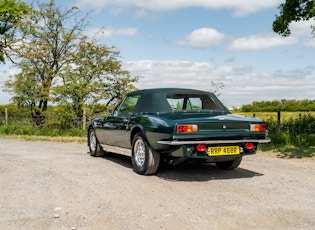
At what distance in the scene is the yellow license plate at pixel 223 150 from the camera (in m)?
6.69

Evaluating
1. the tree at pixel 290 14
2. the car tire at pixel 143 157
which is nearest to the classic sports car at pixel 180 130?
the car tire at pixel 143 157

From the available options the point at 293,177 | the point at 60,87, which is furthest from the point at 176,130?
the point at 60,87

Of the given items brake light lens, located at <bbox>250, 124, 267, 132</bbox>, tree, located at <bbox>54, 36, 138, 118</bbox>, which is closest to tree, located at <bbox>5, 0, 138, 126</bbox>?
tree, located at <bbox>54, 36, 138, 118</bbox>

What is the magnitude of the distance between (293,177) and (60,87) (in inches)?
649

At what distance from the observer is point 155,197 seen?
558 cm

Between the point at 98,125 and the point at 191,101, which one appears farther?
the point at 98,125

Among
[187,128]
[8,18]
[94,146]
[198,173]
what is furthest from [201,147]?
[8,18]

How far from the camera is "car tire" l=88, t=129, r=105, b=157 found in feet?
32.7

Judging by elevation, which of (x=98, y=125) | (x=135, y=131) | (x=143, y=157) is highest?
(x=98, y=125)

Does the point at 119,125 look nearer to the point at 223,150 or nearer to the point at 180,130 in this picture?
the point at 180,130

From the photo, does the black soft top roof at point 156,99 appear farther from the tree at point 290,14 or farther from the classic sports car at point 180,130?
the tree at point 290,14

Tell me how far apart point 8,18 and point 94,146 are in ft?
85.5

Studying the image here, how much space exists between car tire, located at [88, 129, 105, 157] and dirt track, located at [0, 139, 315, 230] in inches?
42.0

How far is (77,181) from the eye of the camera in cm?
678
